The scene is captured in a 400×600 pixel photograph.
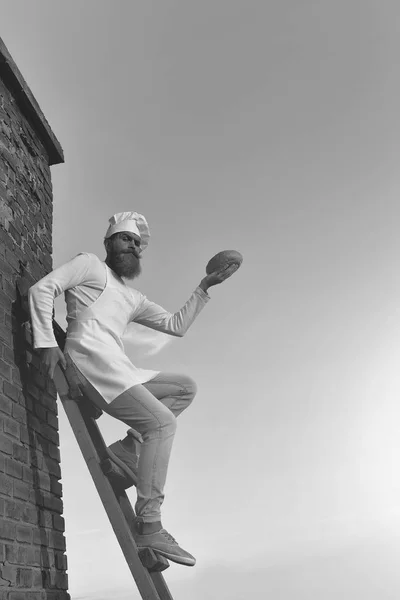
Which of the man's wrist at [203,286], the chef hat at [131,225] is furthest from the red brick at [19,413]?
the man's wrist at [203,286]

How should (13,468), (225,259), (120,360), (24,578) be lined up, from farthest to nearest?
(225,259), (120,360), (13,468), (24,578)

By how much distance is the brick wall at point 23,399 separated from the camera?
8.43 ft

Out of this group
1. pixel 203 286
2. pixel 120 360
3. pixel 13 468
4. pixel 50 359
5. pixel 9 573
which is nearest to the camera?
pixel 9 573

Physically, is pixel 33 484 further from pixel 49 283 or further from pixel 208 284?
pixel 208 284

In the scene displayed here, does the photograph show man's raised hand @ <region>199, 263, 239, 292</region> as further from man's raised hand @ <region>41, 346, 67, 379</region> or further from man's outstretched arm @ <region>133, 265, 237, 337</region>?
man's raised hand @ <region>41, 346, 67, 379</region>

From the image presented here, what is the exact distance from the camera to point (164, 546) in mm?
2602

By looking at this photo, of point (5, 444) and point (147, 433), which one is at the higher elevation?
point (147, 433)

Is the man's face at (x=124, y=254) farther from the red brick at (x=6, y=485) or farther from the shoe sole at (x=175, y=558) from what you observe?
the shoe sole at (x=175, y=558)

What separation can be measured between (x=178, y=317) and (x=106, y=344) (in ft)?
2.32

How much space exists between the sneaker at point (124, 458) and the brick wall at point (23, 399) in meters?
0.34

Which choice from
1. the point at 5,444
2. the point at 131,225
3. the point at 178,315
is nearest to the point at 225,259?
the point at 178,315

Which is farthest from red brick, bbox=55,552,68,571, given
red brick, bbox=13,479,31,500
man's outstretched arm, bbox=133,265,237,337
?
man's outstretched arm, bbox=133,265,237,337

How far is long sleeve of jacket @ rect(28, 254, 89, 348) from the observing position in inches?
109

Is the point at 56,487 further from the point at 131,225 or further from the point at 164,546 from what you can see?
the point at 131,225
